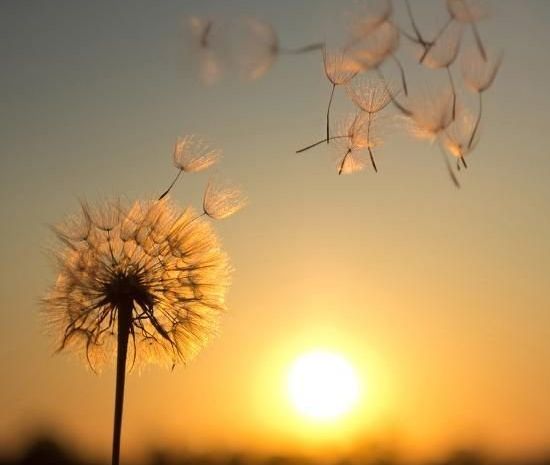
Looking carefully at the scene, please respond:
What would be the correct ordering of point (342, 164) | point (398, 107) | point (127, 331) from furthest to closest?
point (127, 331), point (342, 164), point (398, 107)

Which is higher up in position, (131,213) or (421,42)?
(131,213)

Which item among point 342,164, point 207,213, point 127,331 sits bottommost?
point 342,164

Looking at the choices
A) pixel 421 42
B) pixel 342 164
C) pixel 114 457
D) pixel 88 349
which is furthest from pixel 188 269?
pixel 421 42

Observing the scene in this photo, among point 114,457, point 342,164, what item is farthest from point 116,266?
point 342,164

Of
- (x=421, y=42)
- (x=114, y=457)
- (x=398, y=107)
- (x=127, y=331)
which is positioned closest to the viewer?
(x=421, y=42)

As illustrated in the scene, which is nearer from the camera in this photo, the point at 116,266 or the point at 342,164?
the point at 342,164

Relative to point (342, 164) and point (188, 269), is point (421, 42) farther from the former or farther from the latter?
point (188, 269)
